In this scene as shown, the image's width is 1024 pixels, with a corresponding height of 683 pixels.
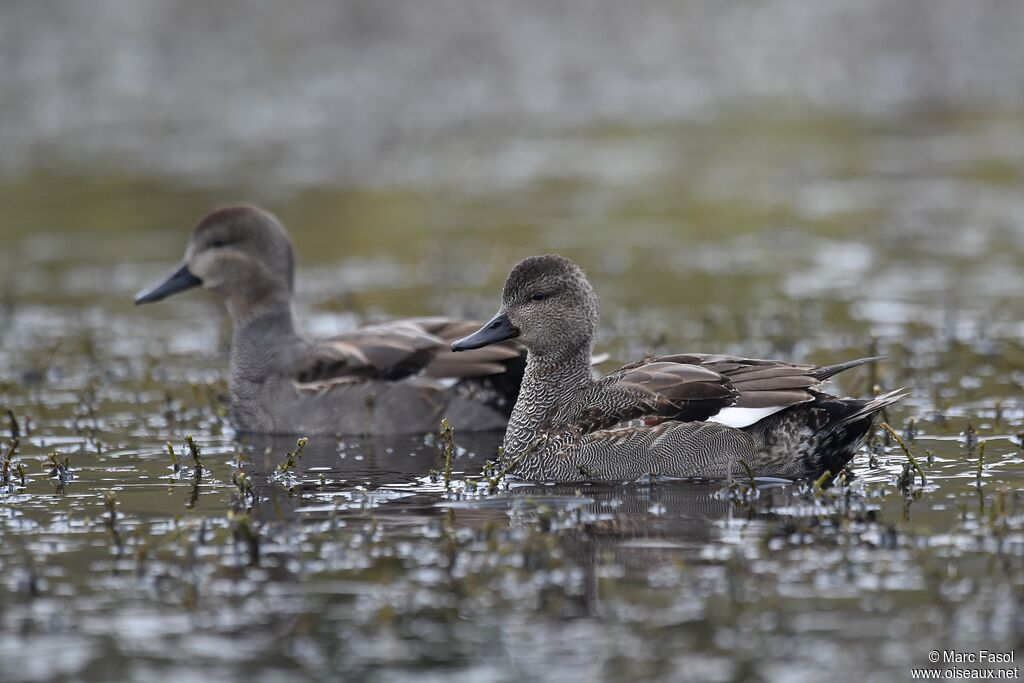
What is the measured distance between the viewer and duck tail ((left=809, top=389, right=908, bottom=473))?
892cm

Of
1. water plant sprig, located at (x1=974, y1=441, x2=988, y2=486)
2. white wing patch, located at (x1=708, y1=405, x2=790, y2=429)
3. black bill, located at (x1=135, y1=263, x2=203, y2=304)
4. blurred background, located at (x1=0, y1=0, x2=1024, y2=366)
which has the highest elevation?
blurred background, located at (x1=0, y1=0, x2=1024, y2=366)

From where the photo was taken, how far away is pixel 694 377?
934 cm

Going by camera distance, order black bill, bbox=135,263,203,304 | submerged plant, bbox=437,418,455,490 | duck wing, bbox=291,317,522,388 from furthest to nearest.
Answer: black bill, bbox=135,263,203,304
duck wing, bbox=291,317,522,388
submerged plant, bbox=437,418,455,490

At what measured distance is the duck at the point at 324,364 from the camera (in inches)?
440

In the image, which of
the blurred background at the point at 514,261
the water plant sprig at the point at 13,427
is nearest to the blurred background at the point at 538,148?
the blurred background at the point at 514,261

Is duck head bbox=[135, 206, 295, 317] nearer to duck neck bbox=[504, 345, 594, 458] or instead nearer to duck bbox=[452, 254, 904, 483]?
duck bbox=[452, 254, 904, 483]

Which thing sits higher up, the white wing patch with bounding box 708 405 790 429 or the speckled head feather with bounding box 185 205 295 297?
the speckled head feather with bounding box 185 205 295 297

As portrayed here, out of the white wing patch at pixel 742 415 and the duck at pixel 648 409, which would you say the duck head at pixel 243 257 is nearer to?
the duck at pixel 648 409

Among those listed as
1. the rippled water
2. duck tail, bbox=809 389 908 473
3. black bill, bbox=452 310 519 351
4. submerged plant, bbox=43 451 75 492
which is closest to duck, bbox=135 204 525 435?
the rippled water

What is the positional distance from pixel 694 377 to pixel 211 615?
3425mm

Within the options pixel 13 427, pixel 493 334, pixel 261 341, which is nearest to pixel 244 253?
pixel 261 341

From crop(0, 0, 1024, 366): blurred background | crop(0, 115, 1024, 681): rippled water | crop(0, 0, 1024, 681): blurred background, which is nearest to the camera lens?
crop(0, 115, 1024, 681): rippled water

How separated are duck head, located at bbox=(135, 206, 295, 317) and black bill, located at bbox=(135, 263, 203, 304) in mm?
71

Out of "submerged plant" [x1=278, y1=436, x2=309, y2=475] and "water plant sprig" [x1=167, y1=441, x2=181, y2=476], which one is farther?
"water plant sprig" [x1=167, y1=441, x2=181, y2=476]
